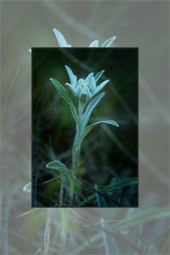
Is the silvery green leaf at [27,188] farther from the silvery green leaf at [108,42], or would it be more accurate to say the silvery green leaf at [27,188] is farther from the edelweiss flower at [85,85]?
the silvery green leaf at [108,42]

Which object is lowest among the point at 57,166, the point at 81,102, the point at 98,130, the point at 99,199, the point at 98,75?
the point at 99,199

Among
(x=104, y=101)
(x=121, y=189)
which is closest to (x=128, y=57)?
(x=104, y=101)

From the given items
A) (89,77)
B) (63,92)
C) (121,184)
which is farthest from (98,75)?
(121,184)

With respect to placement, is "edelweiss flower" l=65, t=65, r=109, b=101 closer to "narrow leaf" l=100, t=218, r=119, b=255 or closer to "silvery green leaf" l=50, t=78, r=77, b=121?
"silvery green leaf" l=50, t=78, r=77, b=121

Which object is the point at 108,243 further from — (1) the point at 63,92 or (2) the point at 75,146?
(1) the point at 63,92

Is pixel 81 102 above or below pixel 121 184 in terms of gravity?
above

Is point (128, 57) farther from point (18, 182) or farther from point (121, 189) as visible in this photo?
point (18, 182)

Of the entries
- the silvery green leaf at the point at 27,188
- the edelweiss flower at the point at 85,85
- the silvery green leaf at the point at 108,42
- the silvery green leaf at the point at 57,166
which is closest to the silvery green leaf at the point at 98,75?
the edelweiss flower at the point at 85,85
